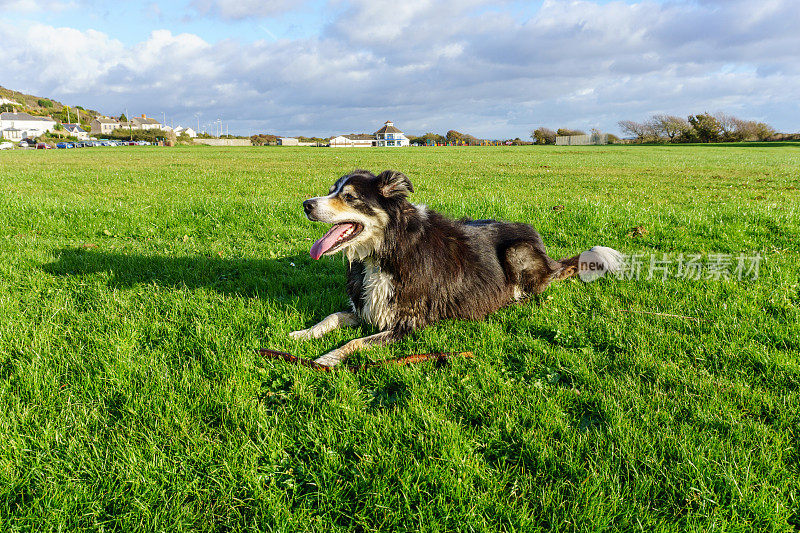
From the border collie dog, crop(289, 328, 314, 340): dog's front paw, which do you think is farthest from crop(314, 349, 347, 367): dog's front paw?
crop(289, 328, 314, 340): dog's front paw

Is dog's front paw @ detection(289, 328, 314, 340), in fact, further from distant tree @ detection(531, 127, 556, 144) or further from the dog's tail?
distant tree @ detection(531, 127, 556, 144)

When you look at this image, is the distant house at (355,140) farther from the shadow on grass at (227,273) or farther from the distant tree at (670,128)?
the shadow on grass at (227,273)

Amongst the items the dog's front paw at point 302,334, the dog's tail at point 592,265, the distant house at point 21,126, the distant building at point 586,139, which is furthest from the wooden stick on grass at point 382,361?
the distant house at point 21,126

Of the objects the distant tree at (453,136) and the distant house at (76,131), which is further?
the distant house at (76,131)

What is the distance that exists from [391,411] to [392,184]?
2.13 metres

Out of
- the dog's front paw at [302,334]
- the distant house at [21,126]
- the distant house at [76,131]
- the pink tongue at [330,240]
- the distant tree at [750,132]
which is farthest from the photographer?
the distant house at [76,131]

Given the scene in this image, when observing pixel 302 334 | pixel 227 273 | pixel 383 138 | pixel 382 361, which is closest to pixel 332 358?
pixel 382 361

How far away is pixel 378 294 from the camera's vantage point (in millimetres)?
4480

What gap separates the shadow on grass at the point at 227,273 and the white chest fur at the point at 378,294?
2.69ft

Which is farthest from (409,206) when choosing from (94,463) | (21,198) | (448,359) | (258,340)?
(21,198)

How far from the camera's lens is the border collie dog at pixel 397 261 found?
421cm

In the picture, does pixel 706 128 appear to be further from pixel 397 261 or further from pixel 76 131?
pixel 76 131

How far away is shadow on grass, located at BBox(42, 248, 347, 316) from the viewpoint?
5.59 meters

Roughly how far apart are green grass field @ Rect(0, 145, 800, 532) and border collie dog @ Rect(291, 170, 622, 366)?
247 millimetres
